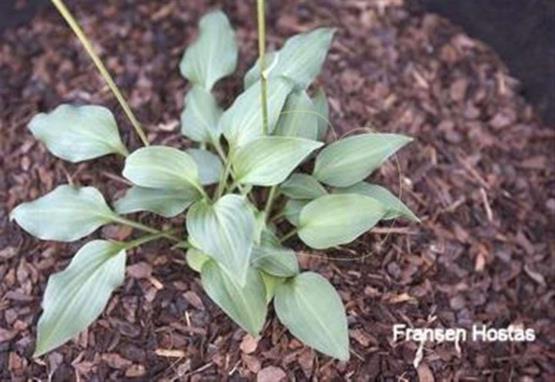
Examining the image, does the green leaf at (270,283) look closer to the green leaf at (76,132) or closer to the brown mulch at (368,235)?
the brown mulch at (368,235)

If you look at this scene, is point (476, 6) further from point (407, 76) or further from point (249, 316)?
point (249, 316)

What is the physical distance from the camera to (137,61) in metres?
2.02

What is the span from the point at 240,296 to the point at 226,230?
14cm

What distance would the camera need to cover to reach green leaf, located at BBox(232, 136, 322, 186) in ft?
4.87

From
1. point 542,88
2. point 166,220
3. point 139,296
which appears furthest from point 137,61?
point 542,88

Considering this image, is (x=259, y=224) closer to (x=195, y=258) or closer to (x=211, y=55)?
(x=195, y=258)

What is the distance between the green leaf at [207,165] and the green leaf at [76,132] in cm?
14

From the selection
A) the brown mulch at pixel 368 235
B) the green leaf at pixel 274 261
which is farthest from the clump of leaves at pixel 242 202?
the brown mulch at pixel 368 235

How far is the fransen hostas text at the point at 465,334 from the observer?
167cm

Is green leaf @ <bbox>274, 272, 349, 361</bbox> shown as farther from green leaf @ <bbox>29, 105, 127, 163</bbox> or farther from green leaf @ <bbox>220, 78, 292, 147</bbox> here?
green leaf @ <bbox>29, 105, 127, 163</bbox>

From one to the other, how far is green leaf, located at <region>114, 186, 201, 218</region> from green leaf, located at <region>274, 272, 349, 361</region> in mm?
213

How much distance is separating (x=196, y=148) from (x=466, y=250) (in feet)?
1.82

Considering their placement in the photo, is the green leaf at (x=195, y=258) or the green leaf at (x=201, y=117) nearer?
the green leaf at (x=195, y=258)

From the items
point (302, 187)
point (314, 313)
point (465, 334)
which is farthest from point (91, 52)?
point (465, 334)
